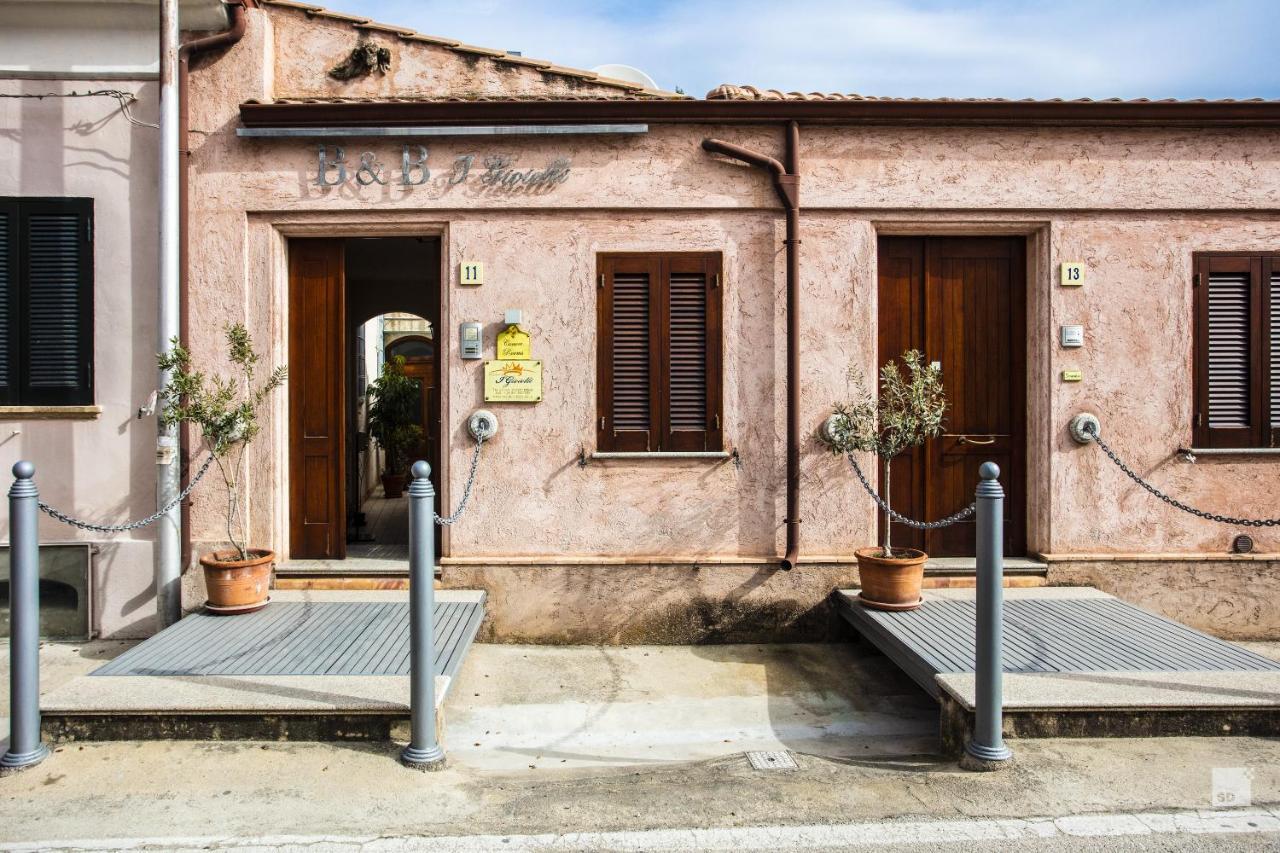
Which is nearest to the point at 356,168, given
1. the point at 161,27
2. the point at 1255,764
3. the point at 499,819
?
the point at 161,27

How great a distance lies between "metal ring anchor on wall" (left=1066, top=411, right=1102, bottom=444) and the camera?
21.6 ft

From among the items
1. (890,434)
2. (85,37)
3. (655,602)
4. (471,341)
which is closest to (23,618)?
(471,341)

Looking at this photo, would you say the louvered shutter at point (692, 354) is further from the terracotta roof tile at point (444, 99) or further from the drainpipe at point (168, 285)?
the drainpipe at point (168, 285)

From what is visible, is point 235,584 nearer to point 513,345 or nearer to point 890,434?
point 513,345

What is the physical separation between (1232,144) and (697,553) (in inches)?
222

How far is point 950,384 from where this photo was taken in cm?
693

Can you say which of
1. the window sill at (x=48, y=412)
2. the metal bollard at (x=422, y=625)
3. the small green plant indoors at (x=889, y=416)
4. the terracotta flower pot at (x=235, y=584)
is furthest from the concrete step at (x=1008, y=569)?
the window sill at (x=48, y=412)

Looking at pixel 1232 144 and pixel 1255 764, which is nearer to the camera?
pixel 1255 764

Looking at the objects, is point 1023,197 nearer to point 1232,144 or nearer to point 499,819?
point 1232,144

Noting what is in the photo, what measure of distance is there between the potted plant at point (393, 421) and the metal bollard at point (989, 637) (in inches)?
390

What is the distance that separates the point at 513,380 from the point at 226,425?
2182mm

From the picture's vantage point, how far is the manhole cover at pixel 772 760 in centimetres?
435

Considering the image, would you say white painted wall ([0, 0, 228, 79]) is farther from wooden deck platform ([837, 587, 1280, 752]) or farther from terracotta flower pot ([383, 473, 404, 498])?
wooden deck platform ([837, 587, 1280, 752])

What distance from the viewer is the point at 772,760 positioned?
4.45 m
